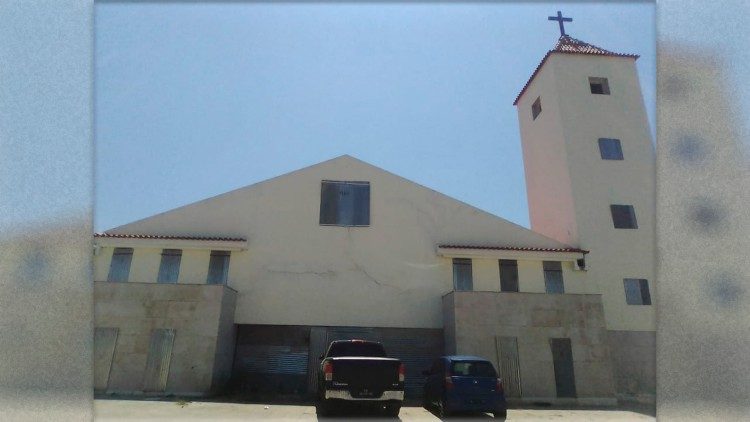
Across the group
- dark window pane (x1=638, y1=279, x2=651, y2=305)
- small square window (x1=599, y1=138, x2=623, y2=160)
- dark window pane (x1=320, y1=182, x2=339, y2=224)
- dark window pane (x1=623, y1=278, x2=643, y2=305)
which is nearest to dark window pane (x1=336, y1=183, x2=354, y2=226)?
dark window pane (x1=320, y1=182, x2=339, y2=224)

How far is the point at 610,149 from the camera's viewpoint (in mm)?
Result: 21891

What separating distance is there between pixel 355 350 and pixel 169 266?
31.6 ft

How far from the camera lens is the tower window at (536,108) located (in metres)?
25.1

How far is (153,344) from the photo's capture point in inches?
620

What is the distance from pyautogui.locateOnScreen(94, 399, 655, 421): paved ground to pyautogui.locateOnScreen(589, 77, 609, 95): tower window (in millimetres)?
15577

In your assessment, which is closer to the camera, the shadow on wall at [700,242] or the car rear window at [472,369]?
the shadow on wall at [700,242]

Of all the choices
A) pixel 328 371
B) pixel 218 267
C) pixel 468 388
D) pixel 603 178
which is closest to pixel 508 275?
pixel 603 178

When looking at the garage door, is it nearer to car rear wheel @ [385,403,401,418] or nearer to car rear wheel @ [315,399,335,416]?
car rear wheel @ [315,399,335,416]

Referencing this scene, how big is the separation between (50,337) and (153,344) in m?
13.8

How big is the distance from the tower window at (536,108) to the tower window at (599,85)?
268 centimetres

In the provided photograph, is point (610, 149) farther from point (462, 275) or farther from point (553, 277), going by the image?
point (462, 275)

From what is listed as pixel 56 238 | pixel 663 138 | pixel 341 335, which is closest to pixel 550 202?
pixel 341 335

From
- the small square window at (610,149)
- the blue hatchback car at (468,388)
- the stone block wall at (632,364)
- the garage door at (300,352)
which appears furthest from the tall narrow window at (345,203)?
the small square window at (610,149)

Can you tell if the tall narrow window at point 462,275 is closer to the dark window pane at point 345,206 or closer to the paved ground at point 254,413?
the dark window pane at point 345,206
